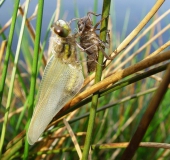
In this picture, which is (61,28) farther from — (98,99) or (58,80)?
(98,99)

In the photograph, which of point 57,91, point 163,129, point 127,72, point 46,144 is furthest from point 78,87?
point 163,129

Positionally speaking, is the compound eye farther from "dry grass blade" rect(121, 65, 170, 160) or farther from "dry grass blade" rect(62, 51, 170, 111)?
"dry grass blade" rect(121, 65, 170, 160)

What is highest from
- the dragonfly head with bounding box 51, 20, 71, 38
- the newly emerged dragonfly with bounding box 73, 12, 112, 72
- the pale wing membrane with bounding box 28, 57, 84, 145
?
the dragonfly head with bounding box 51, 20, 71, 38

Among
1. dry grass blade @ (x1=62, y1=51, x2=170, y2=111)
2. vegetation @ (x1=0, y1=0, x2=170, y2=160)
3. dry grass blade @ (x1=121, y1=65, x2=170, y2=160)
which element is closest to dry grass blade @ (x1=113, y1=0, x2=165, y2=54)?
vegetation @ (x1=0, y1=0, x2=170, y2=160)

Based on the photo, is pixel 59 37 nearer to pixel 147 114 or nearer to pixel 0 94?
pixel 0 94

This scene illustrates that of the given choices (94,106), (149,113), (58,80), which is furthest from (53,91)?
(149,113)

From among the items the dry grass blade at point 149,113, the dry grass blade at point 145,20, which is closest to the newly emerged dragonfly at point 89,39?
the dry grass blade at point 145,20
